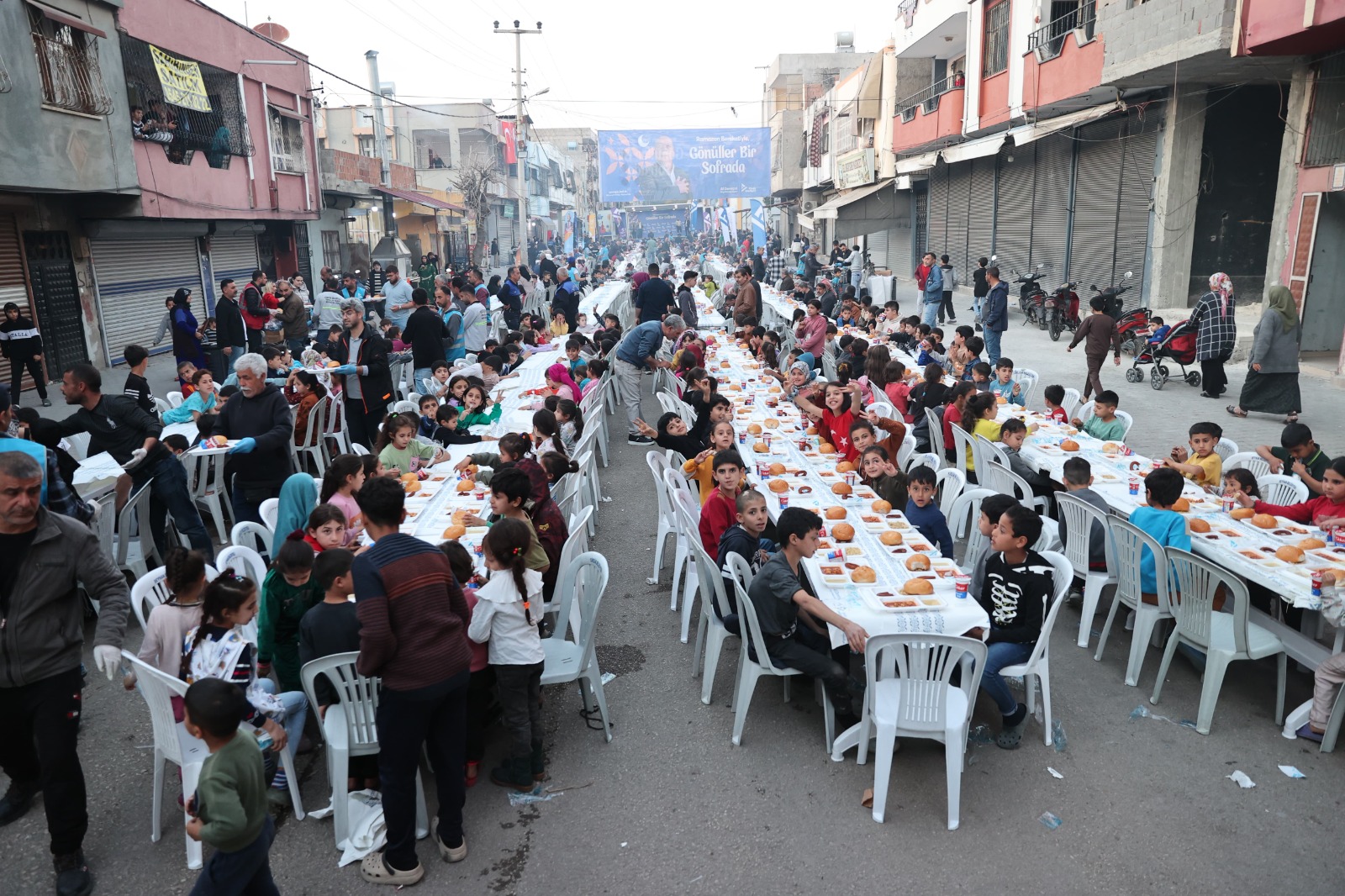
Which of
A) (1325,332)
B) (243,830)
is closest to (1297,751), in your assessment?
(243,830)

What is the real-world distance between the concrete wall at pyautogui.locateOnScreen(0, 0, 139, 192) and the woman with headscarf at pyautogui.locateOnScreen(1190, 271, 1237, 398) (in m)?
16.2

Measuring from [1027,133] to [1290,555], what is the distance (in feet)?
54.4

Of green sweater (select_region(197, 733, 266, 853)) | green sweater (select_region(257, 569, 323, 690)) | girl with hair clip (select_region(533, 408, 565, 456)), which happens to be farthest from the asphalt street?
girl with hair clip (select_region(533, 408, 565, 456))

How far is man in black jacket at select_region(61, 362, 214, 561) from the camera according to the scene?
610cm

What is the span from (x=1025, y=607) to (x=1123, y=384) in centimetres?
1038

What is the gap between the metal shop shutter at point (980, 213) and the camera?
2494cm

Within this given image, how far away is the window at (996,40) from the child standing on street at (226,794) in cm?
2174

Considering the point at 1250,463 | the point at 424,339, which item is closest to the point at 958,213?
the point at 424,339

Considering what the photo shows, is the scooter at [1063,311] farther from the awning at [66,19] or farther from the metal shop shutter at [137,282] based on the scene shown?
the awning at [66,19]

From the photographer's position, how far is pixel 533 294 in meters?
20.3

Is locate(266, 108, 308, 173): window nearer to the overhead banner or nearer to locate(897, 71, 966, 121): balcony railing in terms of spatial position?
the overhead banner

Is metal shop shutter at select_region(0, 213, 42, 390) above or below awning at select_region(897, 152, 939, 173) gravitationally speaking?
below

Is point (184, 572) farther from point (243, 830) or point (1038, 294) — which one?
point (1038, 294)

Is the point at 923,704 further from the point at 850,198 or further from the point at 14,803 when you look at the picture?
the point at 850,198
